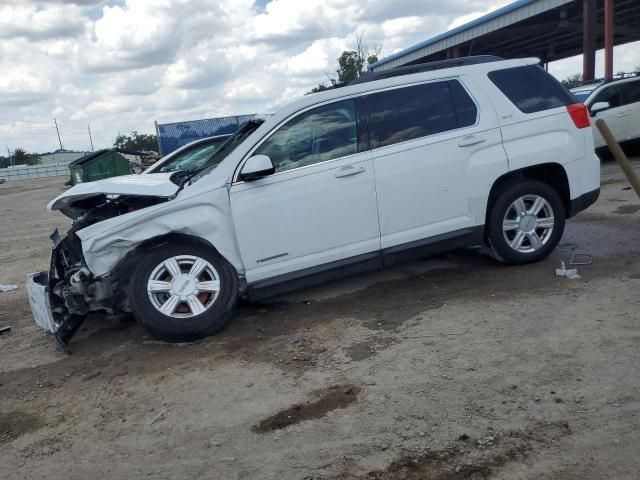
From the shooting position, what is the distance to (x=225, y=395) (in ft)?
12.1

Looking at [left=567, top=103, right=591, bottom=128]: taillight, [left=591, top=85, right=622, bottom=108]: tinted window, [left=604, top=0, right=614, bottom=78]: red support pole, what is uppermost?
[left=604, top=0, right=614, bottom=78]: red support pole

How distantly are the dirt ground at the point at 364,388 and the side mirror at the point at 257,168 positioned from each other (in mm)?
1311

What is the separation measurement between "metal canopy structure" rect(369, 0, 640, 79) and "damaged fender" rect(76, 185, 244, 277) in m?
16.7

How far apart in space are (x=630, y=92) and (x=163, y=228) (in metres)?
11.1

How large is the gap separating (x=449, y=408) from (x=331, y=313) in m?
1.96

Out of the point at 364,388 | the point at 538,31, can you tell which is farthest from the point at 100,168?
the point at 538,31

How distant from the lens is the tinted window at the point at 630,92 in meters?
11.9

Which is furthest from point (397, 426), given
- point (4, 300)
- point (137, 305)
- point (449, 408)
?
point (4, 300)

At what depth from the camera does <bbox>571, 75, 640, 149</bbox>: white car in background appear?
11.7 meters

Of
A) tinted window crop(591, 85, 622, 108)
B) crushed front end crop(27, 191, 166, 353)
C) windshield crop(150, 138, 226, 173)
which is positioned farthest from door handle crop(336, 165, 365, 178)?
tinted window crop(591, 85, 622, 108)

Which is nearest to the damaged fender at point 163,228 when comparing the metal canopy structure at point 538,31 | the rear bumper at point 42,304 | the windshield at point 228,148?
the windshield at point 228,148

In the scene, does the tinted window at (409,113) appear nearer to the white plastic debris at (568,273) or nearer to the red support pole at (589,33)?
the white plastic debris at (568,273)

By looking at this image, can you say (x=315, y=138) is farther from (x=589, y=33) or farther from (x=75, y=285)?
(x=589, y=33)

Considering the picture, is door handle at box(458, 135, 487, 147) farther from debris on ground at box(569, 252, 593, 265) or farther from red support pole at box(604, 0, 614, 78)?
red support pole at box(604, 0, 614, 78)
